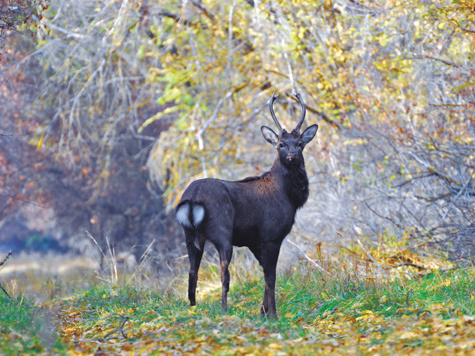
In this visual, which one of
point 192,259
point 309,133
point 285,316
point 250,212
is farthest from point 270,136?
point 285,316

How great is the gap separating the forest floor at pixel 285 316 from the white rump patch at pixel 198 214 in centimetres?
103

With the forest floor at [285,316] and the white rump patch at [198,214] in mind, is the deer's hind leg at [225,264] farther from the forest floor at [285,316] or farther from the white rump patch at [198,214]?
the white rump patch at [198,214]

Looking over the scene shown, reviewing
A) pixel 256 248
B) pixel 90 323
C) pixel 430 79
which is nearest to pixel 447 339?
pixel 256 248

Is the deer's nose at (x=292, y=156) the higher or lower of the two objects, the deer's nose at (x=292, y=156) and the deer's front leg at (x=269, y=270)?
the higher

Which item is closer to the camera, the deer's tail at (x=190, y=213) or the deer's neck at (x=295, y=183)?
the deer's tail at (x=190, y=213)

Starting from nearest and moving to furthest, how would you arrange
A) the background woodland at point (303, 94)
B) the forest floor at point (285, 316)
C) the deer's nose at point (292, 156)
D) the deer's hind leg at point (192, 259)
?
the forest floor at point (285, 316) < the deer's hind leg at point (192, 259) < the deer's nose at point (292, 156) < the background woodland at point (303, 94)

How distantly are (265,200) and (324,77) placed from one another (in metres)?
6.38

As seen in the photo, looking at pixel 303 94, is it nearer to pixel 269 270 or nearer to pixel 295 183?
pixel 295 183

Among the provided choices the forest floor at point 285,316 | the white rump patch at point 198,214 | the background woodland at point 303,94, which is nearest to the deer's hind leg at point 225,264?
the forest floor at point 285,316

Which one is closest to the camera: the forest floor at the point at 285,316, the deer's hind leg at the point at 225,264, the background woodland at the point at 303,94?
the forest floor at the point at 285,316

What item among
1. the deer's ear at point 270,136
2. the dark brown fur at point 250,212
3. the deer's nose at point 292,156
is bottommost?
the dark brown fur at point 250,212

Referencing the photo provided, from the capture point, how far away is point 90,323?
25.6ft

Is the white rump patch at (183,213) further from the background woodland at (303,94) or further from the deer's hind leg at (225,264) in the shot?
the background woodland at (303,94)

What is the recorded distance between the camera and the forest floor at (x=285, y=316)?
5.88 meters
